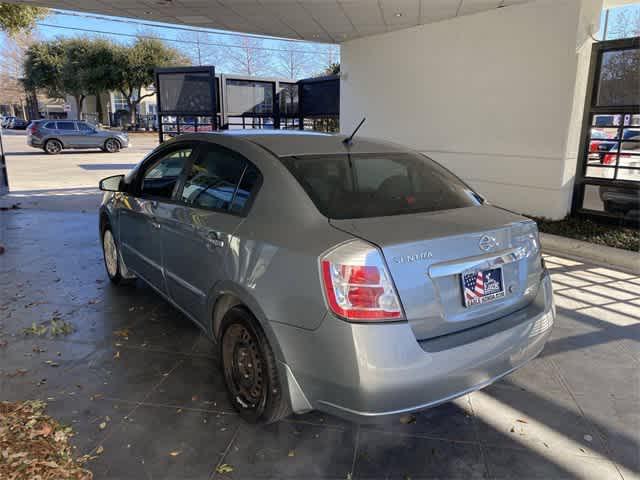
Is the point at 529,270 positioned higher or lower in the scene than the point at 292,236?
lower

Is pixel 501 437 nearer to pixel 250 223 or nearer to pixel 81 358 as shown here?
pixel 250 223

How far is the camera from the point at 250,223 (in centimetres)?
256

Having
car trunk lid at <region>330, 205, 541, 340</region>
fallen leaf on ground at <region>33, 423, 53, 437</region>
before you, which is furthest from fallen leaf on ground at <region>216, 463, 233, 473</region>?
car trunk lid at <region>330, 205, 541, 340</region>

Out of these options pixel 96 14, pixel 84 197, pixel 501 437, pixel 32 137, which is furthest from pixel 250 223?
pixel 32 137

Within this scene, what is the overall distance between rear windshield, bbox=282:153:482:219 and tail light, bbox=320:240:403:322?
1.27 ft

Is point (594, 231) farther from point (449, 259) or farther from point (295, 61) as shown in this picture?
point (295, 61)

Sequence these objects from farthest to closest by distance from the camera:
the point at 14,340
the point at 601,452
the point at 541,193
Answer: the point at 541,193, the point at 14,340, the point at 601,452

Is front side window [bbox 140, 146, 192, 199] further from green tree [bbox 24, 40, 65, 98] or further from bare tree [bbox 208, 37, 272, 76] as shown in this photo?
green tree [bbox 24, 40, 65, 98]

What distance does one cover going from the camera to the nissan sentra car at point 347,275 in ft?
6.72

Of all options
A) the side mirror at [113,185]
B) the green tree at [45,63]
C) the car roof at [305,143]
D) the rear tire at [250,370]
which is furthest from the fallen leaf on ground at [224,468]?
the green tree at [45,63]

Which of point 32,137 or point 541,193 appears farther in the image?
point 32,137

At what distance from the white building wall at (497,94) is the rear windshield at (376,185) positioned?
16.1 ft

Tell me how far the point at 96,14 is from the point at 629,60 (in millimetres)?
9177

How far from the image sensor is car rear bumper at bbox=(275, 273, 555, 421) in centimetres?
201
